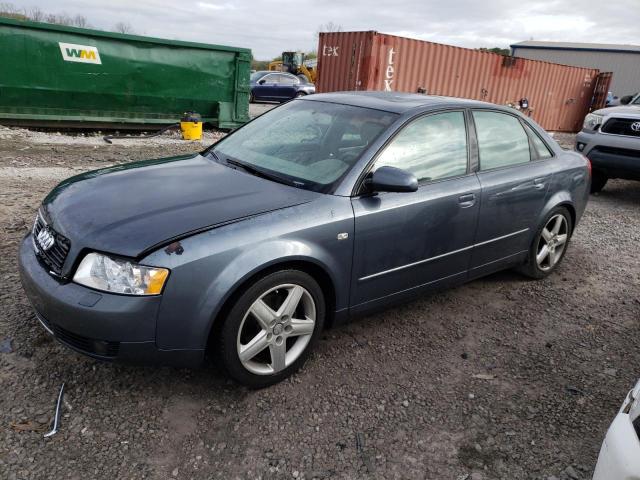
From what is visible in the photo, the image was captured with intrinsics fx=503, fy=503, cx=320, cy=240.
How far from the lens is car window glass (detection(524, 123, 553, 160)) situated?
13.7ft

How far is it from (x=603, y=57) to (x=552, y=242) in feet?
139

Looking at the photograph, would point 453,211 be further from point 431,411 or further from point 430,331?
point 431,411

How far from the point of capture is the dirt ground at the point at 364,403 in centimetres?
228

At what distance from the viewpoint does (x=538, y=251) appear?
4375 mm

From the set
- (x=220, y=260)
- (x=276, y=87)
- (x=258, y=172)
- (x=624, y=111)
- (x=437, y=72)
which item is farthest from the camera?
(x=276, y=87)

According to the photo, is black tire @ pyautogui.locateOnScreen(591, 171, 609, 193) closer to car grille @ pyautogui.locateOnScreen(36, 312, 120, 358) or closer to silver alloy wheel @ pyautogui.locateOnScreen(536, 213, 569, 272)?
silver alloy wheel @ pyautogui.locateOnScreen(536, 213, 569, 272)

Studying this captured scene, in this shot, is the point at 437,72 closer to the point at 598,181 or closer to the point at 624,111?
the point at 598,181

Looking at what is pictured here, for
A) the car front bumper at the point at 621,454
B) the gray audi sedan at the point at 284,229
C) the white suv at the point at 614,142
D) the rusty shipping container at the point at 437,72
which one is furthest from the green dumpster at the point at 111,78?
the car front bumper at the point at 621,454

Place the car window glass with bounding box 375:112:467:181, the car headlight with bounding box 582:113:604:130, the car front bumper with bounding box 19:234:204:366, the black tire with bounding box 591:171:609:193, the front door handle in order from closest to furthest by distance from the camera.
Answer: the car front bumper with bounding box 19:234:204:366 → the car window glass with bounding box 375:112:467:181 → the front door handle → the car headlight with bounding box 582:113:604:130 → the black tire with bounding box 591:171:609:193

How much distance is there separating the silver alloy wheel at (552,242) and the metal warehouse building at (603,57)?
38591 millimetres

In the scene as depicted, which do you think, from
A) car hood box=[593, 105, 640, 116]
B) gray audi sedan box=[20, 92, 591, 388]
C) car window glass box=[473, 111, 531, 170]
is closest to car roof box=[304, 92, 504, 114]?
gray audi sedan box=[20, 92, 591, 388]

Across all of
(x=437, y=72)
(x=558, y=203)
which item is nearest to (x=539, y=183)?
(x=558, y=203)

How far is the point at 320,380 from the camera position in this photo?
9.46ft

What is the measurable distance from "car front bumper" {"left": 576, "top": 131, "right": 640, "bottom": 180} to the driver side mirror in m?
5.84
